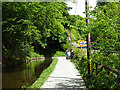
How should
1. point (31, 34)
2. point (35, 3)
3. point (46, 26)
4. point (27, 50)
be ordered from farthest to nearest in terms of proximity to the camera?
point (27, 50)
point (46, 26)
point (31, 34)
point (35, 3)

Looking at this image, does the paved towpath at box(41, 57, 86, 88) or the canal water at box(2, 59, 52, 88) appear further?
the canal water at box(2, 59, 52, 88)

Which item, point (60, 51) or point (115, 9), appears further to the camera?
point (60, 51)

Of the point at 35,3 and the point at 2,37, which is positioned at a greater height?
the point at 35,3

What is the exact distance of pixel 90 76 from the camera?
8.65m

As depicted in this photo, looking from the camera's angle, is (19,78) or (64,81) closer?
(64,81)

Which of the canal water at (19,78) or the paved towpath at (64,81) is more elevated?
the paved towpath at (64,81)

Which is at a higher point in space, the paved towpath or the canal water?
the paved towpath

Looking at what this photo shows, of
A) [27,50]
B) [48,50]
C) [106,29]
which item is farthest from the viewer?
[48,50]

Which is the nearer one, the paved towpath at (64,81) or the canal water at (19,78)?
the paved towpath at (64,81)

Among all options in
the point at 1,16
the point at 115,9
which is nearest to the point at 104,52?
the point at 115,9

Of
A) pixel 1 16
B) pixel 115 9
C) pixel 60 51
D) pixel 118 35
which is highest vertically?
pixel 1 16

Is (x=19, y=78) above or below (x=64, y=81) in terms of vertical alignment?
below

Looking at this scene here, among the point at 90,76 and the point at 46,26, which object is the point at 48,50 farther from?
the point at 90,76

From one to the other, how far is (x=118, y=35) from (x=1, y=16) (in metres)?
13.5
